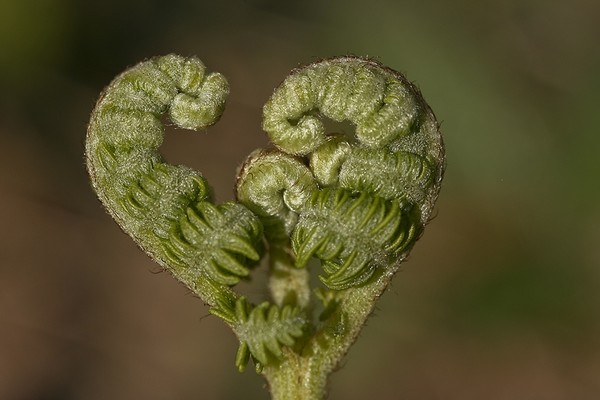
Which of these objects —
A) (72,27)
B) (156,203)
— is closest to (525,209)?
(72,27)

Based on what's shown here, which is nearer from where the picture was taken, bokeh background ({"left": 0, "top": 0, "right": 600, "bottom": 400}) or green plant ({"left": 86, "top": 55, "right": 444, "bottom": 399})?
green plant ({"left": 86, "top": 55, "right": 444, "bottom": 399})

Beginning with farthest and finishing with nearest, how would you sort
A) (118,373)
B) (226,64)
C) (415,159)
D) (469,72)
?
(226,64) < (118,373) < (469,72) < (415,159)

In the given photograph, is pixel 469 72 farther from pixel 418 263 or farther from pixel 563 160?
pixel 418 263

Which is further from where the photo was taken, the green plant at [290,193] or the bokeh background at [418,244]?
the bokeh background at [418,244]

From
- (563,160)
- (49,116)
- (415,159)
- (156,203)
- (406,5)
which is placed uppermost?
(406,5)

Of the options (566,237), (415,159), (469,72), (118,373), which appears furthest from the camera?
(118,373)
